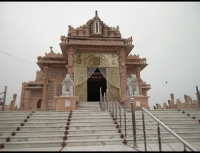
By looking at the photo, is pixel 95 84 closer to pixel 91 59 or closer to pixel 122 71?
pixel 91 59

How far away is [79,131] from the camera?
609 centimetres

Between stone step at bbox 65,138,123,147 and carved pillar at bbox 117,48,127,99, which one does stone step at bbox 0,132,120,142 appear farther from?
carved pillar at bbox 117,48,127,99

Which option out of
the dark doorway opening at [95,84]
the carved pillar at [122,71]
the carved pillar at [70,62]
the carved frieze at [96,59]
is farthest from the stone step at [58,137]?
the dark doorway opening at [95,84]

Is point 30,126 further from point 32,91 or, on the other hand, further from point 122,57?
point 32,91

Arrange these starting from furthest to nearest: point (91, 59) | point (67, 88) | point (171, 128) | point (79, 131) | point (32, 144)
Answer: point (91, 59), point (67, 88), point (171, 128), point (79, 131), point (32, 144)

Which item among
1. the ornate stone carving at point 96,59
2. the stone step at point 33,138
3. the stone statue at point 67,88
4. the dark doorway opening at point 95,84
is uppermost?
the ornate stone carving at point 96,59

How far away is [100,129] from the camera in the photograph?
245 inches

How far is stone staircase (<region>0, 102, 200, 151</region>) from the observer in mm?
5125

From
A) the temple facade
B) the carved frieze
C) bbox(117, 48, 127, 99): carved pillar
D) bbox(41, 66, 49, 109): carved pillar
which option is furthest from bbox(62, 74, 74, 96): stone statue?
bbox(41, 66, 49, 109): carved pillar

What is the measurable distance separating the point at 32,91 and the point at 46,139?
17.5 meters

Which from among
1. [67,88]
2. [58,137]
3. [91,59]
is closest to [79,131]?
[58,137]

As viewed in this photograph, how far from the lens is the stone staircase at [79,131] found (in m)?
5.12

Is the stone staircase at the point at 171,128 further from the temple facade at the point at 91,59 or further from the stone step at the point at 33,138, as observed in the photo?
the temple facade at the point at 91,59

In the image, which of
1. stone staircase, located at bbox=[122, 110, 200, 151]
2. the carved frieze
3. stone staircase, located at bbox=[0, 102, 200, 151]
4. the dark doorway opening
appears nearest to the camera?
stone staircase, located at bbox=[0, 102, 200, 151]
